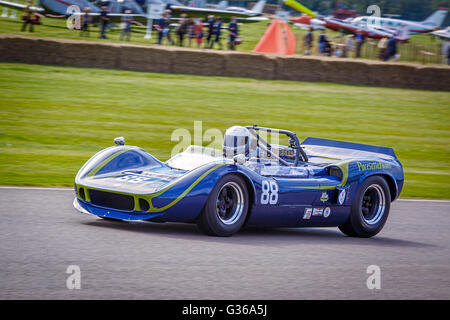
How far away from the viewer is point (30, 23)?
24938 mm

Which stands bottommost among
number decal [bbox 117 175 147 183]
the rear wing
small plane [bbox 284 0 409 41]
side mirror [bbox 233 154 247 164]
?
number decal [bbox 117 175 147 183]

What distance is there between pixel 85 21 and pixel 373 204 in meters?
19.1

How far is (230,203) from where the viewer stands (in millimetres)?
6750

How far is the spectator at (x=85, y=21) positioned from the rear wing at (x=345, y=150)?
16.9 meters

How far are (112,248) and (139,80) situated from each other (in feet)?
47.9

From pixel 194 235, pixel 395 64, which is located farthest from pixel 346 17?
pixel 194 235

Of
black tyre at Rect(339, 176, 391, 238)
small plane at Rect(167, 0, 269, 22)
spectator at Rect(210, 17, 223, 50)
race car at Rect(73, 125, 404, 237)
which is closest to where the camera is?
race car at Rect(73, 125, 404, 237)

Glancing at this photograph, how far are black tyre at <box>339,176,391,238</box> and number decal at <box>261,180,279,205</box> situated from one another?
1.14 metres

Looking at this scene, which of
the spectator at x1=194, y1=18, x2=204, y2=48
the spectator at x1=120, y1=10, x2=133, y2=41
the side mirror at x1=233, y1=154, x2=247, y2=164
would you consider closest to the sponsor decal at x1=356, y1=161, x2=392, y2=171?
the side mirror at x1=233, y1=154, x2=247, y2=164

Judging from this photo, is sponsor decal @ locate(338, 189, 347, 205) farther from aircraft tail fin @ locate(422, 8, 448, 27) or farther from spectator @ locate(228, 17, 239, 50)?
aircraft tail fin @ locate(422, 8, 448, 27)

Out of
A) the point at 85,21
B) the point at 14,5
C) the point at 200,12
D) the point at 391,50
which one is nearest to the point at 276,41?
the point at 391,50

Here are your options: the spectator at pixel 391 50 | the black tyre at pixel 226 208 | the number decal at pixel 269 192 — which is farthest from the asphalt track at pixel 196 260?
the spectator at pixel 391 50

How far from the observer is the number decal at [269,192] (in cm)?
689

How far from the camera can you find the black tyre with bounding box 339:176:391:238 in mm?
7738
